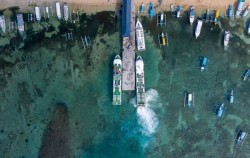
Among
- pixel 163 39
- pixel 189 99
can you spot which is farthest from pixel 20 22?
pixel 189 99

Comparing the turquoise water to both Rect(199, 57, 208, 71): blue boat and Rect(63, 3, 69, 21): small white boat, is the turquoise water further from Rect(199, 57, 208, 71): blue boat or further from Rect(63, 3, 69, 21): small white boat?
Rect(63, 3, 69, 21): small white boat

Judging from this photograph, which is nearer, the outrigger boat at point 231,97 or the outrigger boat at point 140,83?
the outrigger boat at point 140,83

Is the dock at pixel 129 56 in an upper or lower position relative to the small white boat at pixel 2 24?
lower

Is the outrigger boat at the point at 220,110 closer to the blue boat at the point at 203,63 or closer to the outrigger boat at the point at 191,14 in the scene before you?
the blue boat at the point at 203,63

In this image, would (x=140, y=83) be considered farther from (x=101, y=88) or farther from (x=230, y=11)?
(x=230, y=11)

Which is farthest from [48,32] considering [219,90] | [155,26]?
[219,90]

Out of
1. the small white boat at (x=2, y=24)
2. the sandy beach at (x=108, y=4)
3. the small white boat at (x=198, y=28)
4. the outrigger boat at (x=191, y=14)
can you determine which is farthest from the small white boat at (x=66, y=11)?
the small white boat at (x=198, y=28)

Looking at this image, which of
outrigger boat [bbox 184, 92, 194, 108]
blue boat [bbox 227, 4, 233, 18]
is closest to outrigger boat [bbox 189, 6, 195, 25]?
blue boat [bbox 227, 4, 233, 18]

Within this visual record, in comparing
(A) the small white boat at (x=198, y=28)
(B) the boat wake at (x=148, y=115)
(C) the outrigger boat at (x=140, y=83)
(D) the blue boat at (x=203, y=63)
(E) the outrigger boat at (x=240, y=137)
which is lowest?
(E) the outrigger boat at (x=240, y=137)
